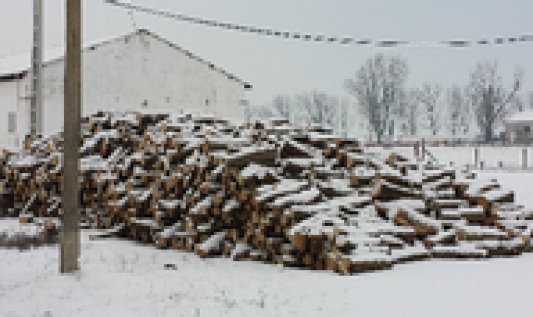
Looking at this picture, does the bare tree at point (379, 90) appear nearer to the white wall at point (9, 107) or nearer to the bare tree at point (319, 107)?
the bare tree at point (319, 107)

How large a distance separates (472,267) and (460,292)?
1364 millimetres

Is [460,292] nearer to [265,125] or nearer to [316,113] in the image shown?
[265,125]

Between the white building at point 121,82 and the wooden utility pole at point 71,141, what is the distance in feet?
59.3

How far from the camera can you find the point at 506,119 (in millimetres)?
73000

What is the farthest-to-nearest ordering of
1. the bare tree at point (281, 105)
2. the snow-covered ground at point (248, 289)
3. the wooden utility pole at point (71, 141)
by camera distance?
the bare tree at point (281, 105) < the wooden utility pole at point (71, 141) < the snow-covered ground at point (248, 289)

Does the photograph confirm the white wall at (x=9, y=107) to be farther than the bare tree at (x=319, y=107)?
No

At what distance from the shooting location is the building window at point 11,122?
24.5m

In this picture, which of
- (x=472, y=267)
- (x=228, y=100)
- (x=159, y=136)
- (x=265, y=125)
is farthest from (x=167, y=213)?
(x=228, y=100)

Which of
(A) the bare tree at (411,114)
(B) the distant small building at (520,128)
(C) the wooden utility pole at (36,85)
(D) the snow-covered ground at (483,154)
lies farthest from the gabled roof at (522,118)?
(C) the wooden utility pole at (36,85)

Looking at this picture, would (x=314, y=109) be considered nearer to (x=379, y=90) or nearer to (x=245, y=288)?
(x=379, y=90)

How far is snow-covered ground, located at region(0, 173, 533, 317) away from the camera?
4.80 m

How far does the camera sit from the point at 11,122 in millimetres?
24766

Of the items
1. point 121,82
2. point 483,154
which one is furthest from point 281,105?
point 121,82

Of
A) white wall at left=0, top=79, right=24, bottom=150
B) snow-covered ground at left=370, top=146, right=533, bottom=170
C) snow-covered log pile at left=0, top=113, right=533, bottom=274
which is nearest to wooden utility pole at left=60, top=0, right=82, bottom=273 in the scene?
snow-covered log pile at left=0, top=113, right=533, bottom=274
